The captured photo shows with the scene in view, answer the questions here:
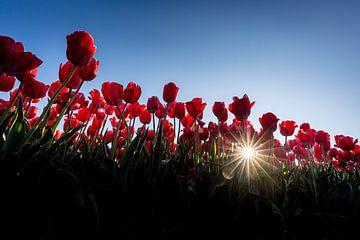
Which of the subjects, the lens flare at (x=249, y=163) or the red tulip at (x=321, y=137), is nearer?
the lens flare at (x=249, y=163)

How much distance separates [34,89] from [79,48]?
1.73ft

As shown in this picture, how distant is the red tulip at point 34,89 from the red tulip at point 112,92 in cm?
46

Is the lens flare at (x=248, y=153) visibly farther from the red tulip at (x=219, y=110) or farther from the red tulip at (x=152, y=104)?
the red tulip at (x=152, y=104)

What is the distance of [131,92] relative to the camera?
6.56 feet

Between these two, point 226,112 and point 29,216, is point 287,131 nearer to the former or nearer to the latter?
point 226,112

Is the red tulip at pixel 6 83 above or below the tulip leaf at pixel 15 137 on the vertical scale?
above

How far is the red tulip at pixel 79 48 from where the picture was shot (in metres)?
1.30

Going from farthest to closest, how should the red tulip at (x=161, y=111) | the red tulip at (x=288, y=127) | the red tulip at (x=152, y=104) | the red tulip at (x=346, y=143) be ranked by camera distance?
the red tulip at (x=346, y=143) → the red tulip at (x=288, y=127) → the red tulip at (x=161, y=111) → the red tulip at (x=152, y=104)

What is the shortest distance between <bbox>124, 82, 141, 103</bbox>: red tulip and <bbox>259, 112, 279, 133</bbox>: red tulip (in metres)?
1.19

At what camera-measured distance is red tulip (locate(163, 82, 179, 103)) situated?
233 centimetres

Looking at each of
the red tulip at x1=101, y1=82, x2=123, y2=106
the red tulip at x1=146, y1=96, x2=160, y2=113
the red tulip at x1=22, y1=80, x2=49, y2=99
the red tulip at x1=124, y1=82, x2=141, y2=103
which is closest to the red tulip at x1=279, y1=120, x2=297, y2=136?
the red tulip at x1=146, y1=96, x2=160, y2=113

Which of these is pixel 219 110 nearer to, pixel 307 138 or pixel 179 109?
pixel 179 109

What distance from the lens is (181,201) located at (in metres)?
1.26

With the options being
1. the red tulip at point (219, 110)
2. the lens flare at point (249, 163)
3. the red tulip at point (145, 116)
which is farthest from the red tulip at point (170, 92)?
the lens flare at point (249, 163)
